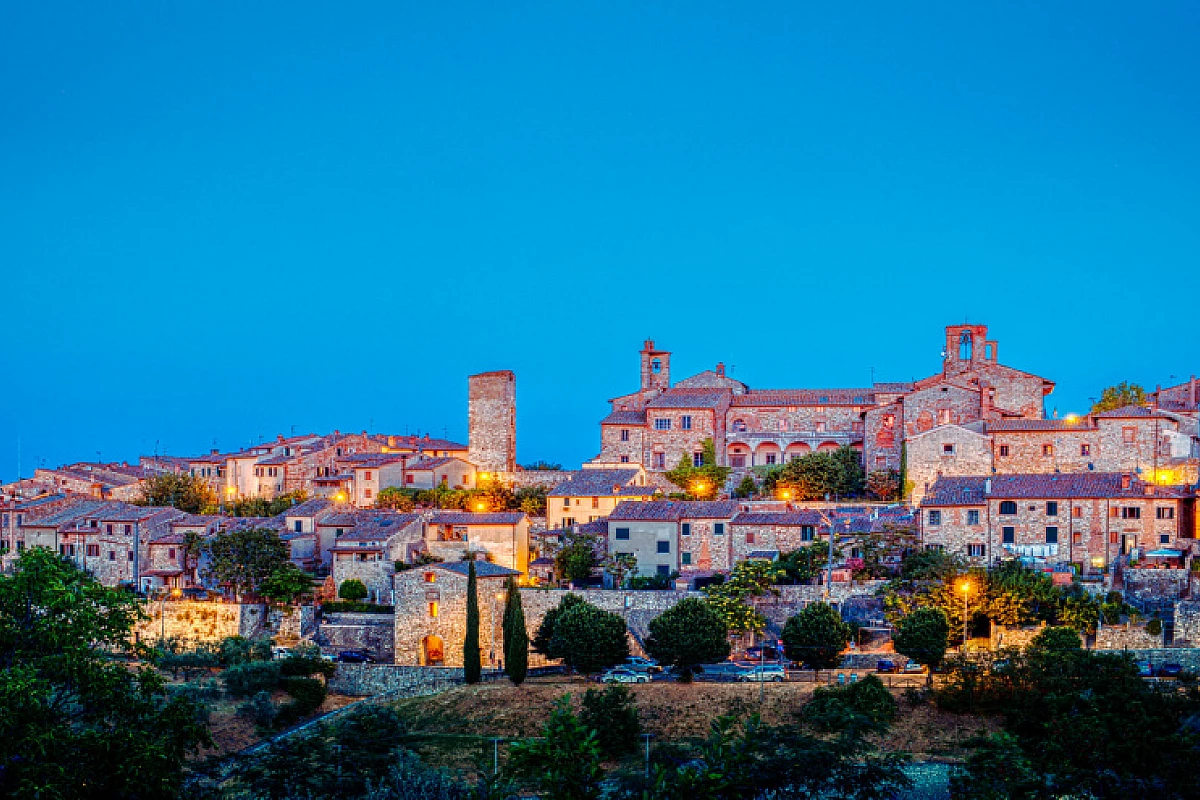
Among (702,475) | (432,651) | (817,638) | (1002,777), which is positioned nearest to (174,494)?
(432,651)

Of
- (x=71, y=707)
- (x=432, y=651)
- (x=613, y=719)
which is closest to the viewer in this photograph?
(x=71, y=707)

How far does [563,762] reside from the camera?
14.0 meters

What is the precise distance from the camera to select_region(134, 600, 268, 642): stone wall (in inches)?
1690

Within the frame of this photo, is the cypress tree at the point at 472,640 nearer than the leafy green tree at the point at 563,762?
No

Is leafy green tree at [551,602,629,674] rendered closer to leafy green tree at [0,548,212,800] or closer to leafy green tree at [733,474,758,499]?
leafy green tree at [733,474,758,499]

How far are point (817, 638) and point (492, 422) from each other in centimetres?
2693

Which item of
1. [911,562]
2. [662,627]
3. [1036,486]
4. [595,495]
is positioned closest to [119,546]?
[595,495]

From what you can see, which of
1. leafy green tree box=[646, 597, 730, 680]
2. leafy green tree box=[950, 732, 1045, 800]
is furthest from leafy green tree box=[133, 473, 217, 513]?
leafy green tree box=[950, 732, 1045, 800]

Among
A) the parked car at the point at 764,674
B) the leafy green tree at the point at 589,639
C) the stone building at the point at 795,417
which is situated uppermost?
the stone building at the point at 795,417

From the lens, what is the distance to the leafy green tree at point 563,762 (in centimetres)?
1382

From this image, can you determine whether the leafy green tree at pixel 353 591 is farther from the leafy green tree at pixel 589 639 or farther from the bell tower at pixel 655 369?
the bell tower at pixel 655 369

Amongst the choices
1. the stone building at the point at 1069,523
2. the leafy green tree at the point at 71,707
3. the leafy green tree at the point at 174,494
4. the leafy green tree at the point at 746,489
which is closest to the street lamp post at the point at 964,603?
the stone building at the point at 1069,523

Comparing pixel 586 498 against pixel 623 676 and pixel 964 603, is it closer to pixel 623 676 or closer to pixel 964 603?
pixel 623 676

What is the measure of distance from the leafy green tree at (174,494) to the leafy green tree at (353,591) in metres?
16.1
